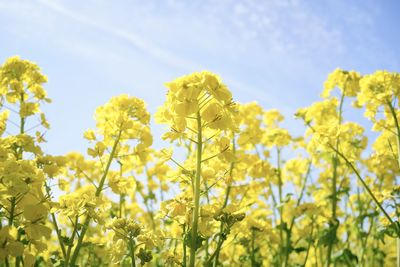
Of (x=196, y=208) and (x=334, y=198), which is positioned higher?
(x=334, y=198)

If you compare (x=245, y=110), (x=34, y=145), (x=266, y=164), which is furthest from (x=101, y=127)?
(x=245, y=110)

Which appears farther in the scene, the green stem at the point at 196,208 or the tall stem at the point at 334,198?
the tall stem at the point at 334,198

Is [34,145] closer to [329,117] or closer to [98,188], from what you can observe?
[98,188]

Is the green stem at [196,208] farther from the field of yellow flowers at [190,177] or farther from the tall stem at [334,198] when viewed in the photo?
the tall stem at [334,198]

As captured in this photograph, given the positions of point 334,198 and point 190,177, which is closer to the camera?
point 190,177

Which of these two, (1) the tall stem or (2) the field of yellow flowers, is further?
(1) the tall stem

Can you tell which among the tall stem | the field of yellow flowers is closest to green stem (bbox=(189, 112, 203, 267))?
the field of yellow flowers

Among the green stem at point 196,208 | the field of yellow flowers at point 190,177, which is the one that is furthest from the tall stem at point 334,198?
the green stem at point 196,208

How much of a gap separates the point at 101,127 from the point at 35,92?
1162 mm

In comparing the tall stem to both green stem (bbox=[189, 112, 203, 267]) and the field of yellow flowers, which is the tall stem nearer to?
the field of yellow flowers

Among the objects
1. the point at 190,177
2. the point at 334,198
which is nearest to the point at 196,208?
the point at 190,177

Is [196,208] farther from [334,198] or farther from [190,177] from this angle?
[334,198]

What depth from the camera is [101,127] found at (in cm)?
409

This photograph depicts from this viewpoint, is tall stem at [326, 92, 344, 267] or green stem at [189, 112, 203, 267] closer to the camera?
green stem at [189, 112, 203, 267]
